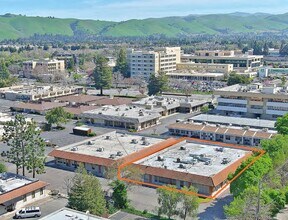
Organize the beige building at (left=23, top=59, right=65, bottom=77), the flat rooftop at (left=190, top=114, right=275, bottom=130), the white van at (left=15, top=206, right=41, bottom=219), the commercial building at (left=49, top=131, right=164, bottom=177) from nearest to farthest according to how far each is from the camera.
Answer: the white van at (left=15, top=206, right=41, bottom=219) → the commercial building at (left=49, top=131, right=164, bottom=177) → the flat rooftop at (left=190, top=114, right=275, bottom=130) → the beige building at (left=23, top=59, right=65, bottom=77)

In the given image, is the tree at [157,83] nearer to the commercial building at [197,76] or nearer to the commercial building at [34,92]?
the commercial building at [34,92]

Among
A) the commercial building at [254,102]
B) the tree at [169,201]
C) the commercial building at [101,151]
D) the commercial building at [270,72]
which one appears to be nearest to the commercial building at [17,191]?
the commercial building at [101,151]

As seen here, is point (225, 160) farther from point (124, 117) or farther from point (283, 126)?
point (124, 117)

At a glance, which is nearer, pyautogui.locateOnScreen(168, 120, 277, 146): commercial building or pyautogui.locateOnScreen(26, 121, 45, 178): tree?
pyautogui.locateOnScreen(26, 121, 45, 178): tree

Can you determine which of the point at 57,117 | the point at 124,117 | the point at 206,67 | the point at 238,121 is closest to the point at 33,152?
the point at 57,117

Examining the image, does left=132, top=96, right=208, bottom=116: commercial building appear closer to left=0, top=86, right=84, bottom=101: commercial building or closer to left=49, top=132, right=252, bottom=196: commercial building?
left=49, top=132, right=252, bottom=196: commercial building

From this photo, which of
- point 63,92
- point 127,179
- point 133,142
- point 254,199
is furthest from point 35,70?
point 254,199

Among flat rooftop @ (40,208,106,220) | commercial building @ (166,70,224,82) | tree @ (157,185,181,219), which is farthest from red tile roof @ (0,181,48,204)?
commercial building @ (166,70,224,82)
